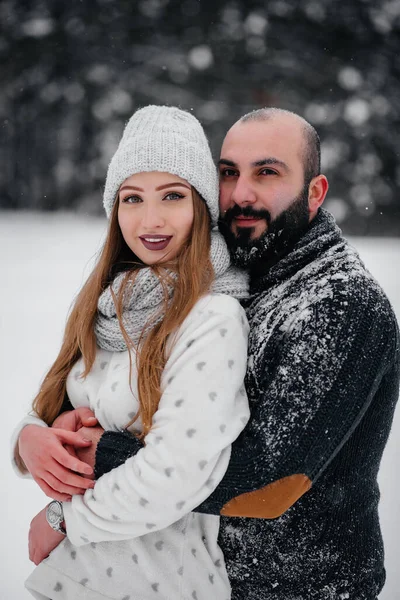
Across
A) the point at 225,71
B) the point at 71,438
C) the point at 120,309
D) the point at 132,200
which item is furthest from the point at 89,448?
the point at 225,71

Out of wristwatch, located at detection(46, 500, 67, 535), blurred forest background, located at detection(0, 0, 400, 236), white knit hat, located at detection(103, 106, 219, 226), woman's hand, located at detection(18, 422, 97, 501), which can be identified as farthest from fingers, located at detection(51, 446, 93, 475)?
blurred forest background, located at detection(0, 0, 400, 236)

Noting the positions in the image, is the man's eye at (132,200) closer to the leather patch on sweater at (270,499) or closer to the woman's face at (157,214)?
the woman's face at (157,214)

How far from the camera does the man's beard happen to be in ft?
4.91

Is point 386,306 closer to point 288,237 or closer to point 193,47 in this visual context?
point 288,237

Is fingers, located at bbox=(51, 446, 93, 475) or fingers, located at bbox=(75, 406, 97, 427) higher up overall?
fingers, located at bbox=(75, 406, 97, 427)

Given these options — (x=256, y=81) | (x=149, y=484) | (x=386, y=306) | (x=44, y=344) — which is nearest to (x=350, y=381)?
(x=386, y=306)

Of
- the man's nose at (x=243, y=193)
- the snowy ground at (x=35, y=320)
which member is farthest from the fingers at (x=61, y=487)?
the snowy ground at (x=35, y=320)

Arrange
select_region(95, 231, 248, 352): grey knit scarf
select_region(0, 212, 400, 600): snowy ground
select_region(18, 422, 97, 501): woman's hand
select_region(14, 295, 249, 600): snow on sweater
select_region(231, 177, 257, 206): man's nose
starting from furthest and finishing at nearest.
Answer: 1. select_region(0, 212, 400, 600): snowy ground
2. select_region(231, 177, 257, 206): man's nose
3. select_region(95, 231, 248, 352): grey knit scarf
4. select_region(18, 422, 97, 501): woman's hand
5. select_region(14, 295, 249, 600): snow on sweater

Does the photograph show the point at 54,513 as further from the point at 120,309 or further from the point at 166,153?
the point at 166,153

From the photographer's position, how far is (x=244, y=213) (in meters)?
1.51

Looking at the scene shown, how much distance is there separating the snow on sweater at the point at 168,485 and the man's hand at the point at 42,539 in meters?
0.02

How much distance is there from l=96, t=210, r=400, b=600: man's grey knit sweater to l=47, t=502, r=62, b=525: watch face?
0.49 feet

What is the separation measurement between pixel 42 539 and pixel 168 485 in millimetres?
385

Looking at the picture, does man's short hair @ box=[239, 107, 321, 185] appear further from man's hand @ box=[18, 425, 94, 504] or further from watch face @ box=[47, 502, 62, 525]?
watch face @ box=[47, 502, 62, 525]
